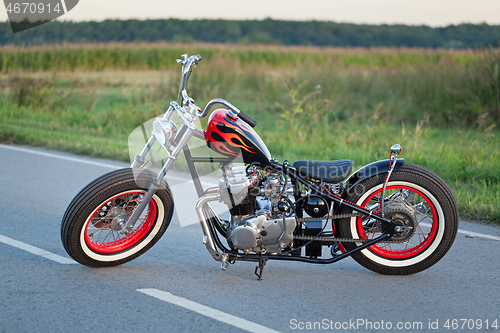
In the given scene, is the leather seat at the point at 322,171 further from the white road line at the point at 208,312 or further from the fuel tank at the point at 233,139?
the white road line at the point at 208,312

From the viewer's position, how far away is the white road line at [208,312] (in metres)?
3.37

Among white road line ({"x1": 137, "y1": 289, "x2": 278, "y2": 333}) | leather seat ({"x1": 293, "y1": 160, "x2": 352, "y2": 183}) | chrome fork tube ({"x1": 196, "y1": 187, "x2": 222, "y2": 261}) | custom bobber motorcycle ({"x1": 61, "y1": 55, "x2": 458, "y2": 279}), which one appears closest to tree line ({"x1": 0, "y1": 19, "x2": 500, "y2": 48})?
custom bobber motorcycle ({"x1": 61, "y1": 55, "x2": 458, "y2": 279})

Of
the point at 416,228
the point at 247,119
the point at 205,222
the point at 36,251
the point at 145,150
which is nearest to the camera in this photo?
the point at 247,119

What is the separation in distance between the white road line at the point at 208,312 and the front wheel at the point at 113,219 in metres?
0.58

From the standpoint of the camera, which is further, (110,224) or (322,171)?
(110,224)

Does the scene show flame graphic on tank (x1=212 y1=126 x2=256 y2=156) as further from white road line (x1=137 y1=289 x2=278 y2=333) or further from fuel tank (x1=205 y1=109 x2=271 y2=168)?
white road line (x1=137 y1=289 x2=278 y2=333)

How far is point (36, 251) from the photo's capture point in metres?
4.62

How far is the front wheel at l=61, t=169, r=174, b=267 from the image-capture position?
4043 millimetres

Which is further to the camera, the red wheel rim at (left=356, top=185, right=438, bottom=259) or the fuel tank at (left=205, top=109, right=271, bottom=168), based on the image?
the red wheel rim at (left=356, top=185, right=438, bottom=259)

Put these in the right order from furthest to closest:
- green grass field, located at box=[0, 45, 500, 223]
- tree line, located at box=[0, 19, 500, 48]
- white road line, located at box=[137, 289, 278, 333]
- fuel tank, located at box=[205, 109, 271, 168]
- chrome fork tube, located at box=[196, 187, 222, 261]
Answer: tree line, located at box=[0, 19, 500, 48], green grass field, located at box=[0, 45, 500, 223], chrome fork tube, located at box=[196, 187, 222, 261], fuel tank, located at box=[205, 109, 271, 168], white road line, located at box=[137, 289, 278, 333]

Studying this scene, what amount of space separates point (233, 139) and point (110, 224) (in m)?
1.26

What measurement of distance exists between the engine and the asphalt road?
1.13ft

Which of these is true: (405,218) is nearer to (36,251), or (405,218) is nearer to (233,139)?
(233,139)

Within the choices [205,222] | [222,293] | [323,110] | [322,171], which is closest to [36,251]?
[205,222]
